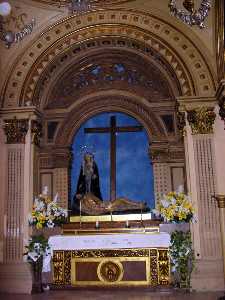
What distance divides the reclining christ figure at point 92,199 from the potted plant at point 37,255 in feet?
5.31

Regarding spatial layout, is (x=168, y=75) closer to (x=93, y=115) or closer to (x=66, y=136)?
(x=93, y=115)

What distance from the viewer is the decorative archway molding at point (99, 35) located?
10.6 meters

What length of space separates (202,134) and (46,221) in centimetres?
419

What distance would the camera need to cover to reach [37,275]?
378 inches

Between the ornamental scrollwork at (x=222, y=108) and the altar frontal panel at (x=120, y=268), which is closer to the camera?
the altar frontal panel at (x=120, y=268)

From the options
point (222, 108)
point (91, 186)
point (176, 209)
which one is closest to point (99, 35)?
point (222, 108)

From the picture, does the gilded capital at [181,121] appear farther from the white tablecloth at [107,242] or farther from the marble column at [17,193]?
the marble column at [17,193]

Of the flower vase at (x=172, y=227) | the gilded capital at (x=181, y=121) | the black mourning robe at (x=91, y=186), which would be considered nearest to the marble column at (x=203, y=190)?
the gilded capital at (x=181, y=121)

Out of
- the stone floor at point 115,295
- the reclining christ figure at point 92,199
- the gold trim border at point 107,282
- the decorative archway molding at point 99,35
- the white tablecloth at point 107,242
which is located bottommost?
the stone floor at point 115,295

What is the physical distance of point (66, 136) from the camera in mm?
11773

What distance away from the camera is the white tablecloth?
30.9 feet

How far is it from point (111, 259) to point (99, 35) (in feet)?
18.7

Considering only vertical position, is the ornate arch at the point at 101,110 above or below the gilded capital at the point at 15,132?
above

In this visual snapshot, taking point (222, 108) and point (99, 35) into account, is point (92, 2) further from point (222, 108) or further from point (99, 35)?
point (222, 108)
